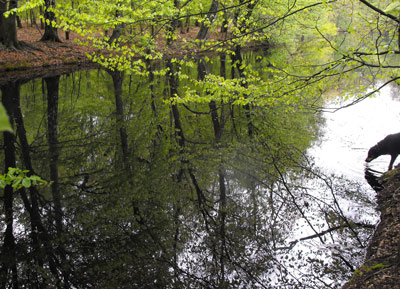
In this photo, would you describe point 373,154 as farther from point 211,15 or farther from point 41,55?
point 41,55

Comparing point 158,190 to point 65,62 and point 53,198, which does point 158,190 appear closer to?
point 53,198

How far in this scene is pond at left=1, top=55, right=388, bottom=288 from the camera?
4.92m

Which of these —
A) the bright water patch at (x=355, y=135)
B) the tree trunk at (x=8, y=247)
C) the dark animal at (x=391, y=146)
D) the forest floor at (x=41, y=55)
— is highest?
the forest floor at (x=41, y=55)

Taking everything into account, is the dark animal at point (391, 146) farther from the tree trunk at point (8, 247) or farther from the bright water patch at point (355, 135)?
the tree trunk at point (8, 247)

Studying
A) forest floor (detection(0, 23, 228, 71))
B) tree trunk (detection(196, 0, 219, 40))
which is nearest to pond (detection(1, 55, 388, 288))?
tree trunk (detection(196, 0, 219, 40))

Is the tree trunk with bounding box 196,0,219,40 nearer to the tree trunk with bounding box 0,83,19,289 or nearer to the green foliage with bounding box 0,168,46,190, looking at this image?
the green foliage with bounding box 0,168,46,190

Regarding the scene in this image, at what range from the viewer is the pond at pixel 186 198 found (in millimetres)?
4922

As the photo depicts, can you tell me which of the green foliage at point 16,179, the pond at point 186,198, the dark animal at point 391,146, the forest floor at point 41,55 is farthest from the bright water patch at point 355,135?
the forest floor at point 41,55

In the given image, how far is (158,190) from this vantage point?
7406 millimetres

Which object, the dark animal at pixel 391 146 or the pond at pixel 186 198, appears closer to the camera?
the pond at pixel 186 198

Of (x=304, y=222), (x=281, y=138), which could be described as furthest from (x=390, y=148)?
(x=304, y=222)

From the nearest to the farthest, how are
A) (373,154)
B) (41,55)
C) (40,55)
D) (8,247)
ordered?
(8,247) < (373,154) < (40,55) < (41,55)

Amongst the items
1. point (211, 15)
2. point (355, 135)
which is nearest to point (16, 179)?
point (211, 15)

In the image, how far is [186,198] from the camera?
7074 mm
